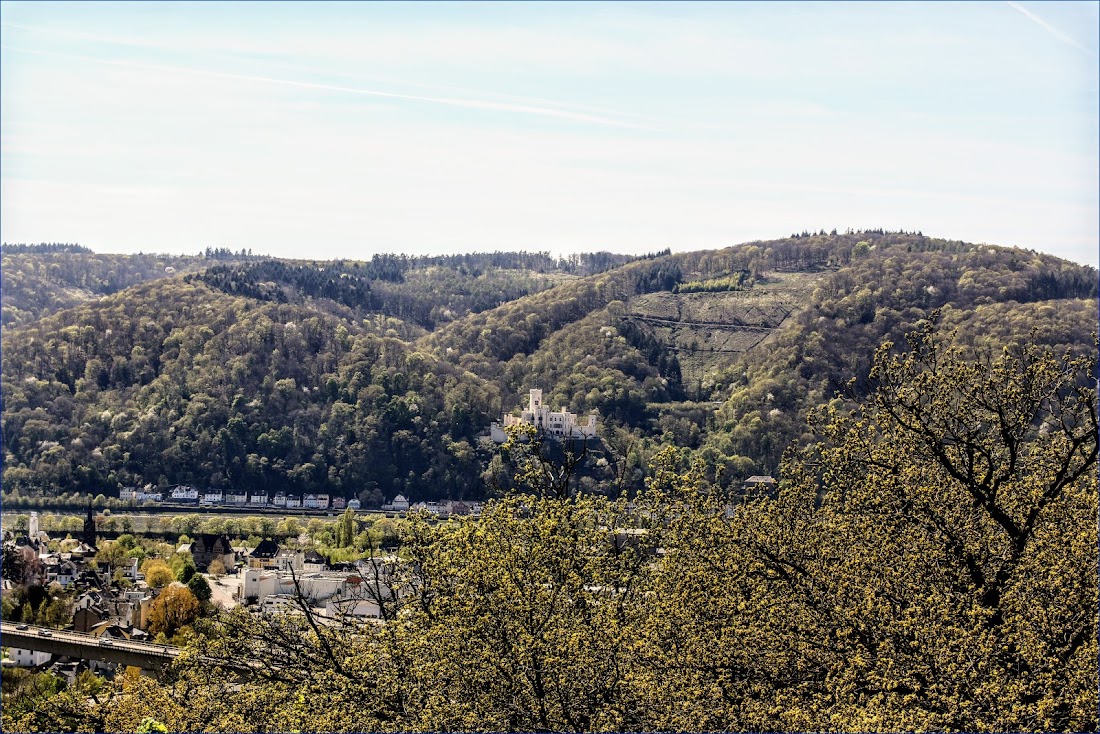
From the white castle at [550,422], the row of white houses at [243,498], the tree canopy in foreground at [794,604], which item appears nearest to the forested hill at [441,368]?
the row of white houses at [243,498]

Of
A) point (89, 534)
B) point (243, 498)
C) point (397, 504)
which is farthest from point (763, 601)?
point (243, 498)

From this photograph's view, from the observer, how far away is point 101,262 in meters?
A: 197

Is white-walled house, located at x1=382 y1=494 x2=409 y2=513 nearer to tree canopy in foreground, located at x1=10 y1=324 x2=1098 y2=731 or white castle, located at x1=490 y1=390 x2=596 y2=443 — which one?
white castle, located at x1=490 y1=390 x2=596 y2=443

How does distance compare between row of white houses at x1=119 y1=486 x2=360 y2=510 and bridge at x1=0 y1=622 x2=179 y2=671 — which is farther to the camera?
row of white houses at x1=119 y1=486 x2=360 y2=510

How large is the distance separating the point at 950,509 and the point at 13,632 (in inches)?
1195

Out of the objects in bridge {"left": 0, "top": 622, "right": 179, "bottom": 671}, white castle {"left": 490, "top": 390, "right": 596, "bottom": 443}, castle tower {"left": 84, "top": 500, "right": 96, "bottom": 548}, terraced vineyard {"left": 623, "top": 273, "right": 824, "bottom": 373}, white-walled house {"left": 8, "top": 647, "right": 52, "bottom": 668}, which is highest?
terraced vineyard {"left": 623, "top": 273, "right": 824, "bottom": 373}

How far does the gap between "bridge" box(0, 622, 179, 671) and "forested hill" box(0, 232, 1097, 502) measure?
53754mm

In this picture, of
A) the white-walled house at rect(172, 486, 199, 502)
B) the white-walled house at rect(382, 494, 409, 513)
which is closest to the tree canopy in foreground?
the white-walled house at rect(382, 494, 409, 513)

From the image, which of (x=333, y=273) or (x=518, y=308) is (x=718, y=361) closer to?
(x=518, y=308)

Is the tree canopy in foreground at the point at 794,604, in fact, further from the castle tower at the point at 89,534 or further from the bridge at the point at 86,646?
the castle tower at the point at 89,534

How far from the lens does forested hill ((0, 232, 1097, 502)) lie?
100m

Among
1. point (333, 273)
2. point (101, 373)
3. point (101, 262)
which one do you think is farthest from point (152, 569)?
point (101, 262)

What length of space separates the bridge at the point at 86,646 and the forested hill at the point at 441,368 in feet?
176

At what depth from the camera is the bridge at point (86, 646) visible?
3281 cm
